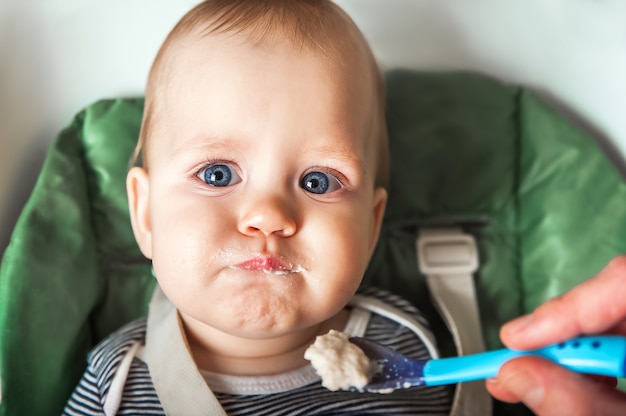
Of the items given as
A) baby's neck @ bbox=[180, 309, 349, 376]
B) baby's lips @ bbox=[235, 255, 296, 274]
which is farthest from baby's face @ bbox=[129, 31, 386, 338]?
baby's neck @ bbox=[180, 309, 349, 376]

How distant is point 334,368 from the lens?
0.85m

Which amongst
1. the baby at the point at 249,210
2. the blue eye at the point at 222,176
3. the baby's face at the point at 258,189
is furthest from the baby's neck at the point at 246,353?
the blue eye at the point at 222,176

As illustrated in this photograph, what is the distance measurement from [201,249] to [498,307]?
0.53 meters

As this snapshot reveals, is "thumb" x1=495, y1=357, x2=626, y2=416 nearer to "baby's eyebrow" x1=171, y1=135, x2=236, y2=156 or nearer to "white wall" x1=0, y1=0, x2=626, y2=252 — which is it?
"baby's eyebrow" x1=171, y1=135, x2=236, y2=156

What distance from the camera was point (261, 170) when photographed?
882 mm

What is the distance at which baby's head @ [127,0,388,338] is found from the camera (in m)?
0.86

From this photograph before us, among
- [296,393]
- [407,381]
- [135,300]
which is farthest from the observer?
[135,300]

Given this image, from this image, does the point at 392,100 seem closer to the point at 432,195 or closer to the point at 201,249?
the point at 432,195

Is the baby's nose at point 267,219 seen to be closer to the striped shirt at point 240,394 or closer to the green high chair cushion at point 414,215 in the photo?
the striped shirt at point 240,394

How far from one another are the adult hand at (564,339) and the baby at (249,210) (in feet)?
0.79

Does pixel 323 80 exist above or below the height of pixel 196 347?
above

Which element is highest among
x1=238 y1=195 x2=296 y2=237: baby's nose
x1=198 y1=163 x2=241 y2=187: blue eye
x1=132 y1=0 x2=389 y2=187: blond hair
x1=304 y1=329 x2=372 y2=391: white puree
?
x1=132 y1=0 x2=389 y2=187: blond hair

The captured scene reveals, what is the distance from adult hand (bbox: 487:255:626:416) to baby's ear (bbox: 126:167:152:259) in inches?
19.0

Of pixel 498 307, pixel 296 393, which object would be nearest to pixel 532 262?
pixel 498 307
